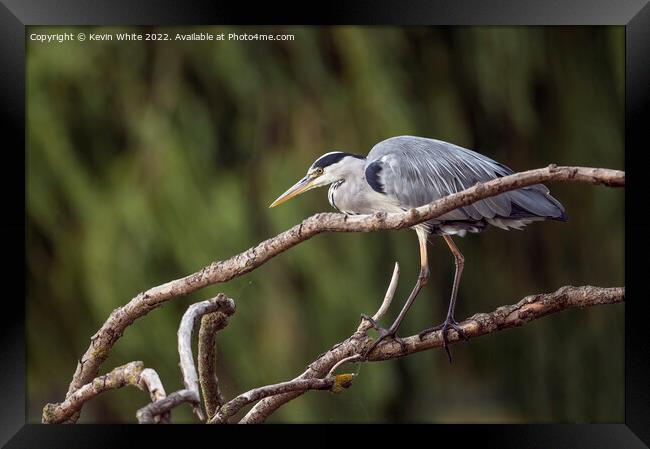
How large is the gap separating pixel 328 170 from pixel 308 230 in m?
0.57

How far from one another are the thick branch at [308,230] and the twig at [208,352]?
9 cm

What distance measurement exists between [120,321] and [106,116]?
2.71ft

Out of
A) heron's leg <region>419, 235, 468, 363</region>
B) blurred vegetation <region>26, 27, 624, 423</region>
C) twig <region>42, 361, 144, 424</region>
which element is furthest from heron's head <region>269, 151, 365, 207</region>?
twig <region>42, 361, 144, 424</region>

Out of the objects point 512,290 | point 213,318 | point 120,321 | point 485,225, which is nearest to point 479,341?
point 512,290

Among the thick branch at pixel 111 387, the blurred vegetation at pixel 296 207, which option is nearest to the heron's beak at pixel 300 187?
the blurred vegetation at pixel 296 207

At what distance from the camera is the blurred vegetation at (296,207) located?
8.71 ft

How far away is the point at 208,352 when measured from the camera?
2193 millimetres

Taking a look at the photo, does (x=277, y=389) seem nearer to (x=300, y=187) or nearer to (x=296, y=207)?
(x=300, y=187)

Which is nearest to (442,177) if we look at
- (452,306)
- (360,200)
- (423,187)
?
(423,187)

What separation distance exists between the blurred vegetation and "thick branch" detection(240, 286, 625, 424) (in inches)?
10.7

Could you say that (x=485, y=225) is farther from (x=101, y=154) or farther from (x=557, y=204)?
(x=101, y=154)

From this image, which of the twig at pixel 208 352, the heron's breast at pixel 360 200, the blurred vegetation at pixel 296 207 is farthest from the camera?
the blurred vegetation at pixel 296 207

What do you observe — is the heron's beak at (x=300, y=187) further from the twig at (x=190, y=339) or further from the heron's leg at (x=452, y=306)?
the twig at (x=190, y=339)
